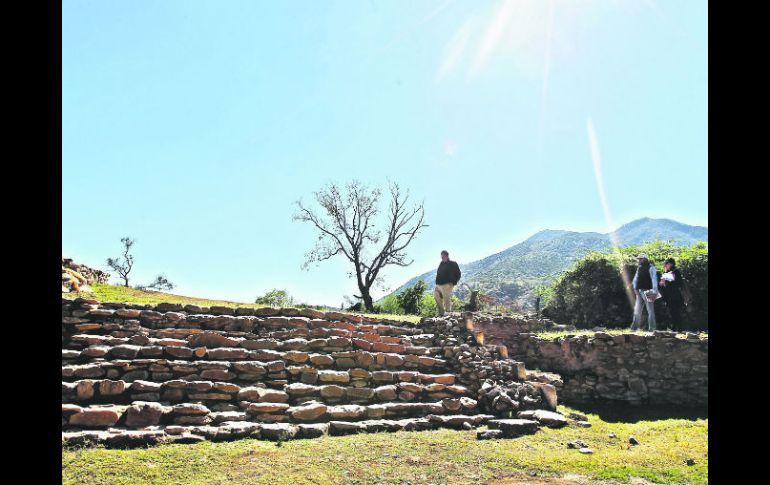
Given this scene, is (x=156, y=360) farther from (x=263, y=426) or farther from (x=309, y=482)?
(x=309, y=482)

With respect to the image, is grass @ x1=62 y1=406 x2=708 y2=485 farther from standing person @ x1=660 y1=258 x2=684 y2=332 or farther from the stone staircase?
standing person @ x1=660 y1=258 x2=684 y2=332

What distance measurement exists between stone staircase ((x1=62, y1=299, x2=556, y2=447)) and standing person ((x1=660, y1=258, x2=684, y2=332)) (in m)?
4.23

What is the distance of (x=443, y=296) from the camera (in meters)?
12.1

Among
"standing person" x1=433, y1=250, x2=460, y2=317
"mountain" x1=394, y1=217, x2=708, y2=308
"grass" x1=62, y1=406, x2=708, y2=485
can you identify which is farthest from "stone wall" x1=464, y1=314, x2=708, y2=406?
"mountain" x1=394, y1=217, x2=708, y2=308

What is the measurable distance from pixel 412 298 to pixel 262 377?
39.4 ft

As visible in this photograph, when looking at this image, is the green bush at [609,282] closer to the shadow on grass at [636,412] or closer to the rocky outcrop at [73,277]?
the shadow on grass at [636,412]

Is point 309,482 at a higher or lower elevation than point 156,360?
lower

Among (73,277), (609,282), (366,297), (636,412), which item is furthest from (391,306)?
(636,412)

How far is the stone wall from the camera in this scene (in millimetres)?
9000

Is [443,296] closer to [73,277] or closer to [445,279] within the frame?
[445,279]
